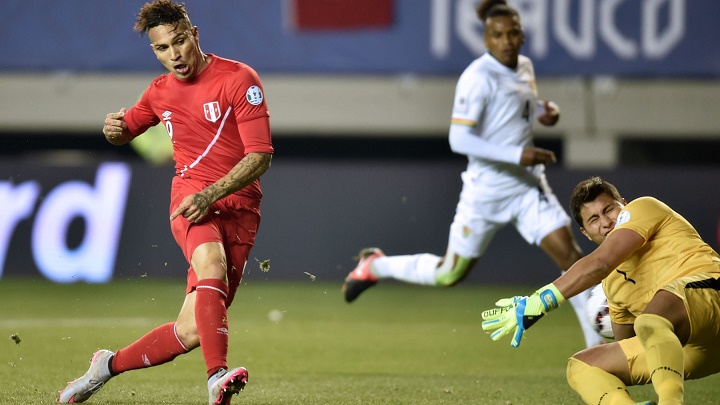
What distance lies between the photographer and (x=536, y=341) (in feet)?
28.6

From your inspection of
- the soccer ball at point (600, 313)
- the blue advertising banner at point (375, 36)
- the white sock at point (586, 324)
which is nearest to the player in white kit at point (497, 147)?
the white sock at point (586, 324)

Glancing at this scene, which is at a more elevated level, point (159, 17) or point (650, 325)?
point (159, 17)

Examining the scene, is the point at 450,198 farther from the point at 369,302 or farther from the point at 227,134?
the point at 227,134

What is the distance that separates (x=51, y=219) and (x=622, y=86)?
7.22m

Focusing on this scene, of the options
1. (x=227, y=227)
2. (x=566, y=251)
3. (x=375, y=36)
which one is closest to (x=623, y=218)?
(x=227, y=227)

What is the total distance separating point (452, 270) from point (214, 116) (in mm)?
3018

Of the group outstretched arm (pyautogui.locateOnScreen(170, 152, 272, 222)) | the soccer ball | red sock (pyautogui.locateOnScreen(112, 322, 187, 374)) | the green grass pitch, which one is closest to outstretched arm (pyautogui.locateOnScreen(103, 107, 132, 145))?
outstretched arm (pyautogui.locateOnScreen(170, 152, 272, 222))

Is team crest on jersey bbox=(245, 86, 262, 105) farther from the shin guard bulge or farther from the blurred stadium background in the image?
the blurred stadium background

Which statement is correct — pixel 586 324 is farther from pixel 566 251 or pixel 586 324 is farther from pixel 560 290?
pixel 560 290

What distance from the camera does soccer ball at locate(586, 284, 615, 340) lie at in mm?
5613

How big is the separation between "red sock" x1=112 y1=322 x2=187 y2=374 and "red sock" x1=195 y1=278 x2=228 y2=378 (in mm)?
336

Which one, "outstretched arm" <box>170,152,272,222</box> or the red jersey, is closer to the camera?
"outstretched arm" <box>170,152,272,222</box>

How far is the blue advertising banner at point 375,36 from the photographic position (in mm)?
13023

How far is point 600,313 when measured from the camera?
223 inches
